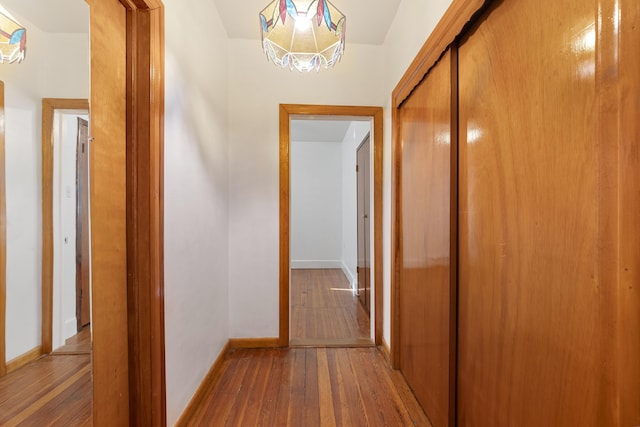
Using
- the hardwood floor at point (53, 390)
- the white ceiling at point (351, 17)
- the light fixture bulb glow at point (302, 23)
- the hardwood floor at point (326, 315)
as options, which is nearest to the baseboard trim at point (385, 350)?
the hardwood floor at point (326, 315)

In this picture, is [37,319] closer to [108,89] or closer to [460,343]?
[108,89]

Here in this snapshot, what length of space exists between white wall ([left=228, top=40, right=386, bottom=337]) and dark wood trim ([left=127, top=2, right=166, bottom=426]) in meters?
1.11

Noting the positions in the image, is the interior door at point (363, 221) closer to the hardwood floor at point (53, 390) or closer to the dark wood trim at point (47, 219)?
the hardwood floor at point (53, 390)

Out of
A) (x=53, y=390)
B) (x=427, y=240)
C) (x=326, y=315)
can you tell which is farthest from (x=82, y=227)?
(x=326, y=315)

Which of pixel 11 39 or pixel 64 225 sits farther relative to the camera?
pixel 64 225

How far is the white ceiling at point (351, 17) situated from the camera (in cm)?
181

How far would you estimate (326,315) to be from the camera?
288 centimetres

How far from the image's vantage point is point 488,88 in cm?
95

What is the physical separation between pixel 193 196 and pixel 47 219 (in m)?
0.82

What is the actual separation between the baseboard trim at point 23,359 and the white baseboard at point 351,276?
11.1ft

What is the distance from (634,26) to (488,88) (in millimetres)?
482

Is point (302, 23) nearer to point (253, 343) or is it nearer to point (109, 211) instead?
point (109, 211)

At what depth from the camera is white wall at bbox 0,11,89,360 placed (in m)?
0.61

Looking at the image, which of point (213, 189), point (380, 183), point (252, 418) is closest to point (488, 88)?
point (380, 183)
